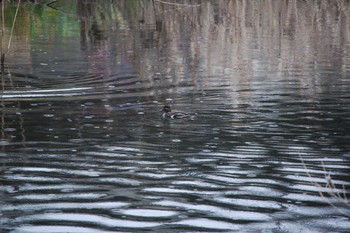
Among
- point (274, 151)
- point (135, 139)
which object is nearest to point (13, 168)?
point (135, 139)

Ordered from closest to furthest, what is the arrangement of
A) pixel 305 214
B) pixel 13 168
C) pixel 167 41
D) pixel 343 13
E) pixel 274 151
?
pixel 305 214
pixel 13 168
pixel 274 151
pixel 167 41
pixel 343 13

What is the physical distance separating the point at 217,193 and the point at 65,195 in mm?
1493

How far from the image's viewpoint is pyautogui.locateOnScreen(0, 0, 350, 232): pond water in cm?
773

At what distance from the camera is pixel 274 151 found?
1057cm

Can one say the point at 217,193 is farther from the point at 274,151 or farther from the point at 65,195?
the point at 274,151

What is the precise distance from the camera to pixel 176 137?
1161cm

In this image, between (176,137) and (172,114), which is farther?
(172,114)

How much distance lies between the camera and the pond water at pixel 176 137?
7.73m

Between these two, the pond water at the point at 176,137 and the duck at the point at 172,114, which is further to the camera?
the duck at the point at 172,114

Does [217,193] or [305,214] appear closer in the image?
[305,214]

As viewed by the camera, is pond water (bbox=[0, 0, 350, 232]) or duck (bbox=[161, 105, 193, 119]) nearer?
pond water (bbox=[0, 0, 350, 232])

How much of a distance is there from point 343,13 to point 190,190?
32446mm

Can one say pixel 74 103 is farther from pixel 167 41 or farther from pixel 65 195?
pixel 167 41

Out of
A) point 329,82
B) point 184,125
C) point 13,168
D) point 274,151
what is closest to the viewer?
point 13,168
